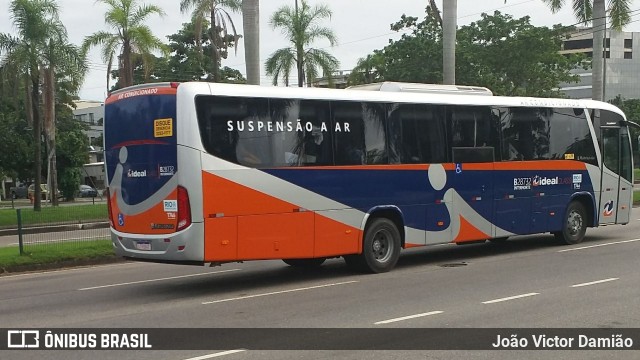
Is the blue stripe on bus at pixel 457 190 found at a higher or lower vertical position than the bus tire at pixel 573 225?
higher

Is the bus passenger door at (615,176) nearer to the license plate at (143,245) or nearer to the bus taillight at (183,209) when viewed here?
the bus taillight at (183,209)

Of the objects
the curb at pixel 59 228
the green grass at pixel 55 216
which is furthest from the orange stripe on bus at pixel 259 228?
the green grass at pixel 55 216

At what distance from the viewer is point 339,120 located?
1311 cm

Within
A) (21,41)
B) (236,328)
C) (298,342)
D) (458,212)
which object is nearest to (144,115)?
(236,328)

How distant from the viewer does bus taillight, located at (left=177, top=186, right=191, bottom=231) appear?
36.7ft

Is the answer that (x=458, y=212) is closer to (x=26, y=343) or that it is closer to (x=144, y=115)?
(x=144, y=115)

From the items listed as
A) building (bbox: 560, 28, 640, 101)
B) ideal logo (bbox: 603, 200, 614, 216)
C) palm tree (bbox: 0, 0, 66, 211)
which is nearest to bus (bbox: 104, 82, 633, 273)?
ideal logo (bbox: 603, 200, 614, 216)

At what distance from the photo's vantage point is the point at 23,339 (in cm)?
866

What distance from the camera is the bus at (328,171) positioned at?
11352 mm

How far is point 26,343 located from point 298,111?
19.3 ft

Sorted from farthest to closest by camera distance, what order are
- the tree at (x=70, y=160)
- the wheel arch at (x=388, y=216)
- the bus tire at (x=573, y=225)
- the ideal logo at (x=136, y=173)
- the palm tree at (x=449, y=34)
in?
the tree at (x=70, y=160) → the palm tree at (x=449, y=34) → the bus tire at (x=573, y=225) → the wheel arch at (x=388, y=216) → the ideal logo at (x=136, y=173)

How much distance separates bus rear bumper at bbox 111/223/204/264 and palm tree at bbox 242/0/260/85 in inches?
458

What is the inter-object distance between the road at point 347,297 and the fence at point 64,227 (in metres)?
3.12

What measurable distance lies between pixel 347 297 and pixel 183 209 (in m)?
2.77
